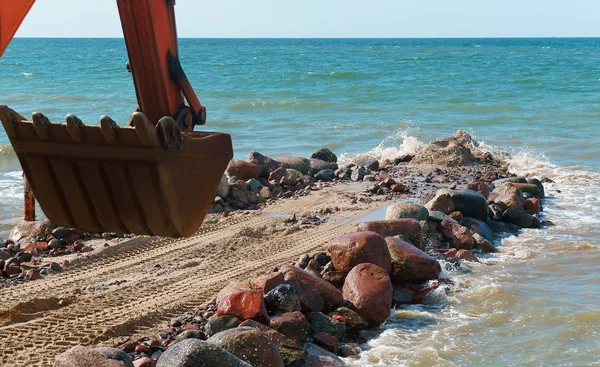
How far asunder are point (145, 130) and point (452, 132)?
1592 centimetres

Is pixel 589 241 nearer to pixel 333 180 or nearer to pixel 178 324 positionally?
pixel 333 180

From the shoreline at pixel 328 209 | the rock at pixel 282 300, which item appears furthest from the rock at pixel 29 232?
the rock at pixel 282 300

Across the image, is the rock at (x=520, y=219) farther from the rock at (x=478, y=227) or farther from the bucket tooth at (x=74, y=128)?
the bucket tooth at (x=74, y=128)

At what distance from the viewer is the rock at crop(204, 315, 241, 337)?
5766 mm

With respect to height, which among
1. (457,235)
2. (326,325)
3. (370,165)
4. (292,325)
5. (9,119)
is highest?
(9,119)

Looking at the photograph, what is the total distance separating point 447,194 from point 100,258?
4414 mm

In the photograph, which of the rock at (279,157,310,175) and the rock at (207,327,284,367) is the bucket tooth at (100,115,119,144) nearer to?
the rock at (207,327,284,367)

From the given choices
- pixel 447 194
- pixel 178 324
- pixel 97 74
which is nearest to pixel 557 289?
pixel 447 194

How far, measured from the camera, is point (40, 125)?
4086 mm

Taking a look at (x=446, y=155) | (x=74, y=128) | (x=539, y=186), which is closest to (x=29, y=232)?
(x=74, y=128)

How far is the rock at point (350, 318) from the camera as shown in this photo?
6391 millimetres

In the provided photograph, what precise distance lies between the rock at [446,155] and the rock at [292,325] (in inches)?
321

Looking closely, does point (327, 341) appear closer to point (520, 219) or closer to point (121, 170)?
point (121, 170)

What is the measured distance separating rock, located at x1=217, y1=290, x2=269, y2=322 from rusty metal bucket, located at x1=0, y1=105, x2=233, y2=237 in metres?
1.78
